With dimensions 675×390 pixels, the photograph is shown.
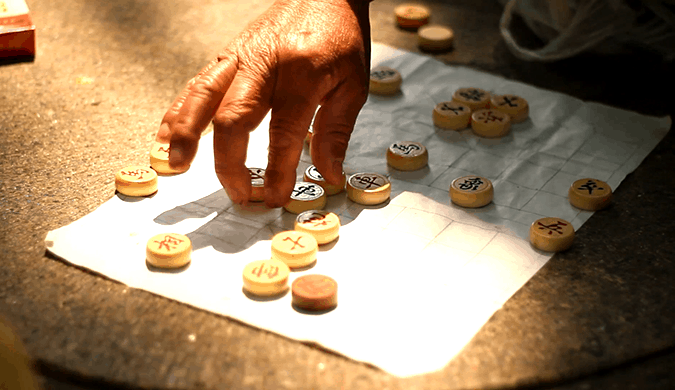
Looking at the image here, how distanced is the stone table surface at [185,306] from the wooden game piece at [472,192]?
0.18 metres

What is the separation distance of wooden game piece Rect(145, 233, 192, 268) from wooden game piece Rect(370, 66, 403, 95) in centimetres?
73

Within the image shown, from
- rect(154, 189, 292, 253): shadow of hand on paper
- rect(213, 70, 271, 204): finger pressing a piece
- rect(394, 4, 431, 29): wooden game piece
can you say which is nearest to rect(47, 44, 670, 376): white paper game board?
rect(154, 189, 292, 253): shadow of hand on paper

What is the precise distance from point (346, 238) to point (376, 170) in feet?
0.86

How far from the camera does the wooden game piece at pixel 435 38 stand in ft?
6.43

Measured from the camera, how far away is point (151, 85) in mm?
1734

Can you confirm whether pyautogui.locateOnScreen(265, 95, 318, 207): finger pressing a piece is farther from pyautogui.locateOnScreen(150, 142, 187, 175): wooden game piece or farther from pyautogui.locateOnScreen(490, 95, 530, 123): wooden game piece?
pyautogui.locateOnScreen(490, 95, 530, 123): wooden game piece

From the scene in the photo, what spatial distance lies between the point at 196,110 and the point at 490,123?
26.6 inches

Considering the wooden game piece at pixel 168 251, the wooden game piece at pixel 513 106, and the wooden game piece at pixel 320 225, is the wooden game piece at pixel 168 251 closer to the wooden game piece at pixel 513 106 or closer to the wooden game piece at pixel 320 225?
the wooden game piece at pixel 320 225

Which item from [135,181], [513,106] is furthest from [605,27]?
[135,181]

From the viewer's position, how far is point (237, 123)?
3.86ft

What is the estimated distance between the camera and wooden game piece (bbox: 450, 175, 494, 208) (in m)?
1.34

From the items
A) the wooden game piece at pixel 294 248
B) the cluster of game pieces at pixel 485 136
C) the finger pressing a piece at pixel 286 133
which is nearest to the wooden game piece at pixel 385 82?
the cluster of game pieces at pixel 485 136

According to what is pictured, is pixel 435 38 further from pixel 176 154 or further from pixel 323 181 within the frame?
pixel 176 154

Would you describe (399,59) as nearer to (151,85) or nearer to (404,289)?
(151,85)
